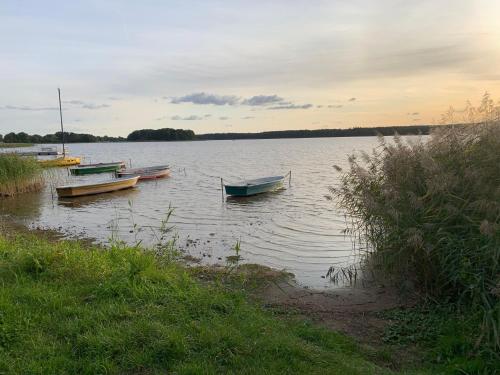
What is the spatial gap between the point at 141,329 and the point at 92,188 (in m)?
20.7

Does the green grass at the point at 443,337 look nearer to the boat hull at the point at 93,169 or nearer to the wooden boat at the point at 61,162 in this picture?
the boat hull at the point at 93,169

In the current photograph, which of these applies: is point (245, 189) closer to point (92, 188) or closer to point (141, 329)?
point (92, 188)

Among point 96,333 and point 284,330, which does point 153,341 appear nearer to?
point 96,333

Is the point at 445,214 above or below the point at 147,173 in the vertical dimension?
above

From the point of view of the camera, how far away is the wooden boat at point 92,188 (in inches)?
877

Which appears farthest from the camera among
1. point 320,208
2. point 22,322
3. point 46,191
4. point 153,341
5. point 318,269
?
point 46,191

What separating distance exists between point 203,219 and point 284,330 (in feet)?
39.2

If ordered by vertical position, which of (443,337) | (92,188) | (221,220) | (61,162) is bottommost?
(221,220)

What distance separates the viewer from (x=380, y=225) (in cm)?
679

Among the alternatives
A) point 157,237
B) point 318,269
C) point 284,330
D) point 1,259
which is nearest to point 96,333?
point 284,330

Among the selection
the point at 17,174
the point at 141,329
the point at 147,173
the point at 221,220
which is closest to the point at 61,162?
the point at 147,173

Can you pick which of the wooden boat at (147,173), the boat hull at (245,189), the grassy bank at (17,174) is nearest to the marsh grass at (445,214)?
the boat hull at (245,189)

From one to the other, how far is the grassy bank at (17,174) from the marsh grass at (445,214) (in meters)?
20.8

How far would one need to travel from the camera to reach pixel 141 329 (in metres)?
4.23
